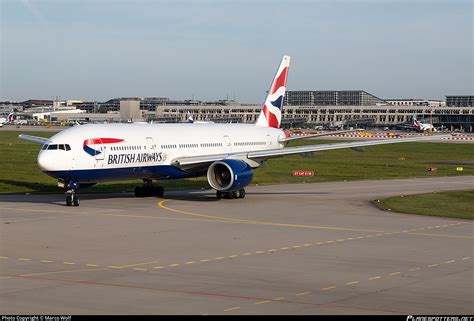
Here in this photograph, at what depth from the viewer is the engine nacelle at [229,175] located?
1655 inches

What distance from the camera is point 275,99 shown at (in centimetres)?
5388

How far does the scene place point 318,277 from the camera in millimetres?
22016

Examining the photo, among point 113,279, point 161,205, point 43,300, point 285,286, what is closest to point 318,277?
point 285,286

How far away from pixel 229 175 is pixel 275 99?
40.6 feet

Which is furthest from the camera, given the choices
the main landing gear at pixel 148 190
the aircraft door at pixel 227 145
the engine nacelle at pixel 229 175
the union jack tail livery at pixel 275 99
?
the union jack tail livery at pixel 275 99

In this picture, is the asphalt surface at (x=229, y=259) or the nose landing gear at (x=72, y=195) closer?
the asphalt surface at (x=229, y=259)

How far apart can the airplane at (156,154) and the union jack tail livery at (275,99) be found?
1.94 metres

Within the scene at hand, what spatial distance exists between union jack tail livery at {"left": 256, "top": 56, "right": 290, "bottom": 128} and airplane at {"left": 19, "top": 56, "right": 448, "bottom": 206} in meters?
1.94

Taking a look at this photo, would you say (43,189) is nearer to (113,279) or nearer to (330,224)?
(330,224)

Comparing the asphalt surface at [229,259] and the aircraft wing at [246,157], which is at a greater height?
the aircraft wing at [246,157]

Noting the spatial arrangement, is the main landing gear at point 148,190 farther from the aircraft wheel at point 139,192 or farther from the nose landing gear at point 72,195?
the nose landing gear at point 72,195

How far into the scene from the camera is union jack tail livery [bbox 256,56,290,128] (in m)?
53.5

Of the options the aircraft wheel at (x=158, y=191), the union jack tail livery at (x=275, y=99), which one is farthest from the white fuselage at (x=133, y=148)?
the union jack tail livery at (x=275, y=99)

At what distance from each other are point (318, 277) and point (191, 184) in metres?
31.8
